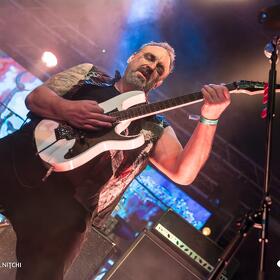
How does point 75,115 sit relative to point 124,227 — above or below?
below

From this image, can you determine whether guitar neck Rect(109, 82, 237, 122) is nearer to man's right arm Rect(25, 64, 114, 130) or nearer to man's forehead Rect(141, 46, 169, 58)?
man's right arm Rect(25, 64, 114, 130)

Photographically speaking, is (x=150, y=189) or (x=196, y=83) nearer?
(x=196, y=83)

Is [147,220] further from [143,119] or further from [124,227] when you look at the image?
[143,119]

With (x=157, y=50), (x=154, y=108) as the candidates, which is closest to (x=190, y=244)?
(x=154, y=108)

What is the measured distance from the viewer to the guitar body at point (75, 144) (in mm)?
2307

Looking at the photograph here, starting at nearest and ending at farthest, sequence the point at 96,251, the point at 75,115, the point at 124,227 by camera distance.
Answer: the point at 75,115 < the point at 96,251 < the point at 124,227

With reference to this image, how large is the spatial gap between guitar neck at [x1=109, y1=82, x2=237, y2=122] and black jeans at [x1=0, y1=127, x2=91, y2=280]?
0.58 meters

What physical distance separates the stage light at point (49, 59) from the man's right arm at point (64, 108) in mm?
4477

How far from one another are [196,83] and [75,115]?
472 cm

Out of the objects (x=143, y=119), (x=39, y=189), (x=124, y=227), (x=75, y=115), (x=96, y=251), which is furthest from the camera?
(x=124, y=227)

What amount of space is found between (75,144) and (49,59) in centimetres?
495

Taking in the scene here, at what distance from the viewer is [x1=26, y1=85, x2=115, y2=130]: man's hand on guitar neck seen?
2.48 meters

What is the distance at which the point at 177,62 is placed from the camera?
22.2 feet

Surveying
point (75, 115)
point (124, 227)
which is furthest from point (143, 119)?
point (124, 227)
